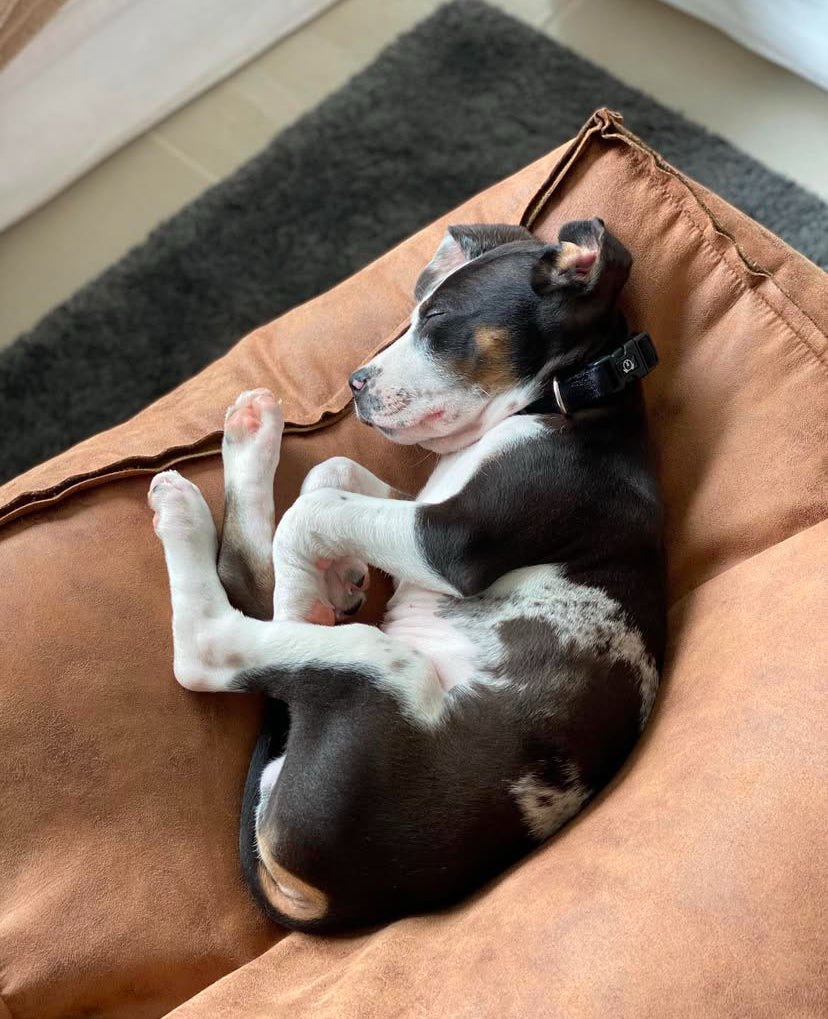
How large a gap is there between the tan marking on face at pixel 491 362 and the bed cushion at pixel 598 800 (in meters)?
0.36

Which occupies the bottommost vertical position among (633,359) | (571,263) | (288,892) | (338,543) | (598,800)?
(288,892)

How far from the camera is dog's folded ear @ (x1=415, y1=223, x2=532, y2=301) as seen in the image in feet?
7.72

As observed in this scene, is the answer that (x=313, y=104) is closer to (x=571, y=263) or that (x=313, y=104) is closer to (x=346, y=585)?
(x=571, y=263)

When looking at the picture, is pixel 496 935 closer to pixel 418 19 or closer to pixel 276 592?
pixel 276 592

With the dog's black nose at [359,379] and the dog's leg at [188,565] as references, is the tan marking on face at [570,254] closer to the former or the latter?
the dog's black nose at [359,379]

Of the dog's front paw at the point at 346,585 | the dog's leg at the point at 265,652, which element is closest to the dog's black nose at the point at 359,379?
the dog's front paw at the point at 346,585

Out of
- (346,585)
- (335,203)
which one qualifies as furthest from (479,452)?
(335,203)

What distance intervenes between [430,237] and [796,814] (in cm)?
170

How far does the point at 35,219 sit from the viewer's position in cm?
384

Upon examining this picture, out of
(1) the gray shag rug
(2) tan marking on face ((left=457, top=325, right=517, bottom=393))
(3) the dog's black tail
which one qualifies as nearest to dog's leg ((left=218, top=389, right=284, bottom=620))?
(3) the dog's black tail

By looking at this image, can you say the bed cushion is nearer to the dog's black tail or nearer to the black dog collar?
the dog's black tail

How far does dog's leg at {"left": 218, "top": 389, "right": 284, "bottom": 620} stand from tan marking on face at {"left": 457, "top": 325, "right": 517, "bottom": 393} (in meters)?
0.46

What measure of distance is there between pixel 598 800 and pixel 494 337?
0.97 meters

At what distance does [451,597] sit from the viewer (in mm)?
2119
